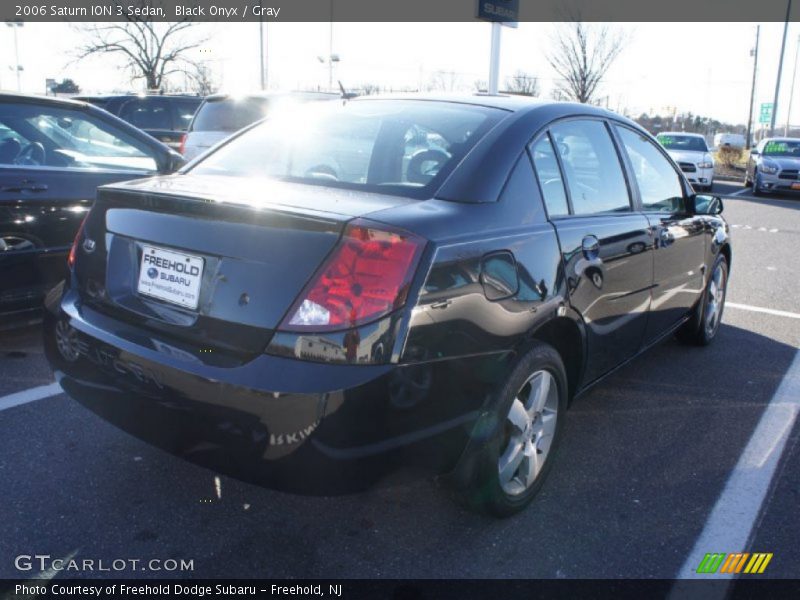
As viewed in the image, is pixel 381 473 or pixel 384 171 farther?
pixel 384 171

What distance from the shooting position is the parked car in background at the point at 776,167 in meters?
17.8

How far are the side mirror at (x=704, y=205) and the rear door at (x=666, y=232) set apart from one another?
0.05 m

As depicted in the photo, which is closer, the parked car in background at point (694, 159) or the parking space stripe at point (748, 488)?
the parking space stripe at point (748, 488)

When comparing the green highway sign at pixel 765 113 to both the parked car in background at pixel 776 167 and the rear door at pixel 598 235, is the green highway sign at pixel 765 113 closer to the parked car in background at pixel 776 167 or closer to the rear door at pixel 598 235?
the parked car in background at pixel 776 167

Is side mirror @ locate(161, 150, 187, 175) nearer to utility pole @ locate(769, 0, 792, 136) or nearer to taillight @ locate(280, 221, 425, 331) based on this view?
taillight @ locate(280, 221, 425, 331)

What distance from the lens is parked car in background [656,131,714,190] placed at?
1858cm

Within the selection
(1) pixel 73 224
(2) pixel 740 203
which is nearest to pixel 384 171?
(1) pixel 73 224

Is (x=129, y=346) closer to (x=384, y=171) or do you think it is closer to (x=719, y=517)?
Result: (x=384, y=171)

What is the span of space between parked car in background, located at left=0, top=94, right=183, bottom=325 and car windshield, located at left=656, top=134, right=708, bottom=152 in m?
17.0

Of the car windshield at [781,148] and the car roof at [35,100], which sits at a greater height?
the car roof at [35,100]

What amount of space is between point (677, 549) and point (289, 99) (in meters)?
8.80

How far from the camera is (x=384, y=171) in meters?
2.97

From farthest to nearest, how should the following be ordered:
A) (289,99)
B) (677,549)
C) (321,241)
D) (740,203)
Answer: (740,203), (289,99), (677,549), (321,241)

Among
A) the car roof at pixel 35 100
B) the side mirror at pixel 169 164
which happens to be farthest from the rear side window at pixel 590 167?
the car roof at pixel 35 100
